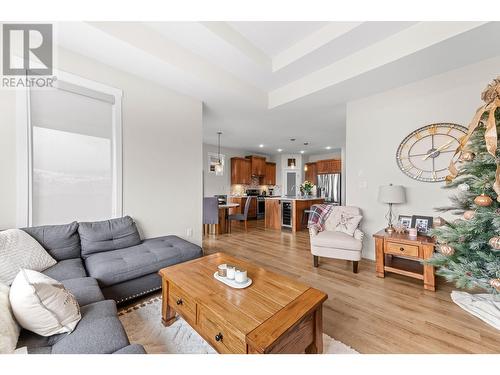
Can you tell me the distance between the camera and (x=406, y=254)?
2.30m

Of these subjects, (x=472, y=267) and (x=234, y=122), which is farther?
(x=234, y=122)

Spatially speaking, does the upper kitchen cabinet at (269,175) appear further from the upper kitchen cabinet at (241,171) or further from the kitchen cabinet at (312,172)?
the kitchen cabinet at (312,172)

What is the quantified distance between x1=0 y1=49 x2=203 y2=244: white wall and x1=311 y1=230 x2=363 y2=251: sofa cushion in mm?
1871

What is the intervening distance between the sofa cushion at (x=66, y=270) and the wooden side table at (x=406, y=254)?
3121 millimetres

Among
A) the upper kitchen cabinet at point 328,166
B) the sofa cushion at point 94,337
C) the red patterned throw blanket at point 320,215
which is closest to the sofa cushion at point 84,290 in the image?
the sofa cushion at point 94,337

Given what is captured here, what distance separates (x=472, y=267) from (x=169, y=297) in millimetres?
2146

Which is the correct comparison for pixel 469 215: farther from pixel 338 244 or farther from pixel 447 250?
pixel 338 244

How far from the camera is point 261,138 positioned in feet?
19.2

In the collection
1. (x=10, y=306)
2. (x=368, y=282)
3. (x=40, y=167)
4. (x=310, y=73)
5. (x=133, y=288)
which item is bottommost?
(x=368, y=282)

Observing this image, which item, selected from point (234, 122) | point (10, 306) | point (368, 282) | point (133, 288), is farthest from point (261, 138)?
point (10, 306)

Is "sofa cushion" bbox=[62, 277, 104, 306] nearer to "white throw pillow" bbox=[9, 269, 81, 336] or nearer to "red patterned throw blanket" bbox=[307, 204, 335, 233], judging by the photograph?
"white throw pillow" bbox=[9, 269, 81, 336]

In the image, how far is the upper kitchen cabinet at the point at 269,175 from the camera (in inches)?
314
